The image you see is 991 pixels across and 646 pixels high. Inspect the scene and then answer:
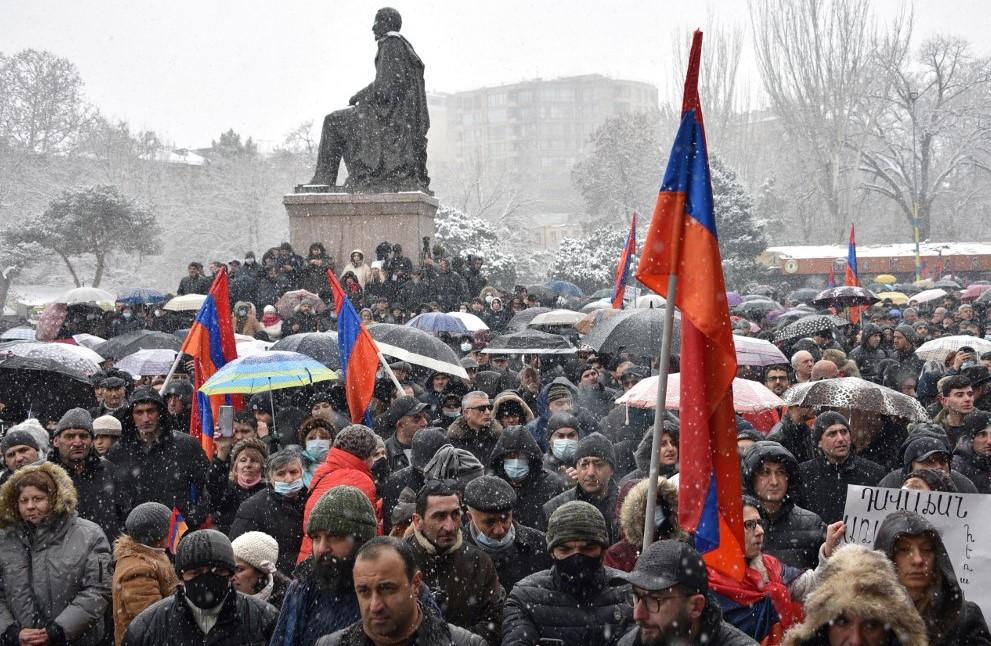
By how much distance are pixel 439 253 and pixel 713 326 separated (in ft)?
43.7

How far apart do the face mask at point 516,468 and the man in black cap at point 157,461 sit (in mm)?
1835

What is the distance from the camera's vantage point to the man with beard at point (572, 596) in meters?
3.84

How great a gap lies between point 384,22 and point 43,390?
9411 mm

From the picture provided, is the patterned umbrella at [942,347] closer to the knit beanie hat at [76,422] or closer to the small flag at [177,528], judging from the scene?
the small flag at [177,528]

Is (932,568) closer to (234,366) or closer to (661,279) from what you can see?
(661,279)

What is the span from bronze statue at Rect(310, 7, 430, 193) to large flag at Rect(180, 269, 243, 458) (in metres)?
8.97

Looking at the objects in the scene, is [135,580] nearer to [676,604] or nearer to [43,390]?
[676,604]

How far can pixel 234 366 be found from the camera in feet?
24.9

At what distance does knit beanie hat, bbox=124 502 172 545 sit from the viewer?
471cm

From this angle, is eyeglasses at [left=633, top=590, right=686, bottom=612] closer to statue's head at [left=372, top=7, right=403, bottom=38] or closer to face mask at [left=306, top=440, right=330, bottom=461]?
face mask at [left=306, top=440, right=330, bottom=461]

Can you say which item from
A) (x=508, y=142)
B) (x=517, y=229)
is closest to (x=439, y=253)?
(x=517, y=229)

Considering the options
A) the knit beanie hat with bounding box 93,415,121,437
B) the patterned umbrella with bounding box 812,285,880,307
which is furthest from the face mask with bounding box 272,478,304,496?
the patterned umbrella with bounding box 812,285,880,307

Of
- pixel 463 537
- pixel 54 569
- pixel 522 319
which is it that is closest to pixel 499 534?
pixel 463 537

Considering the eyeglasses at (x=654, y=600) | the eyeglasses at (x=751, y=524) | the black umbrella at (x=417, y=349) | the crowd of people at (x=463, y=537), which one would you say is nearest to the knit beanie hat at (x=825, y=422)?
the crowd of people at (x=463, y=537)
